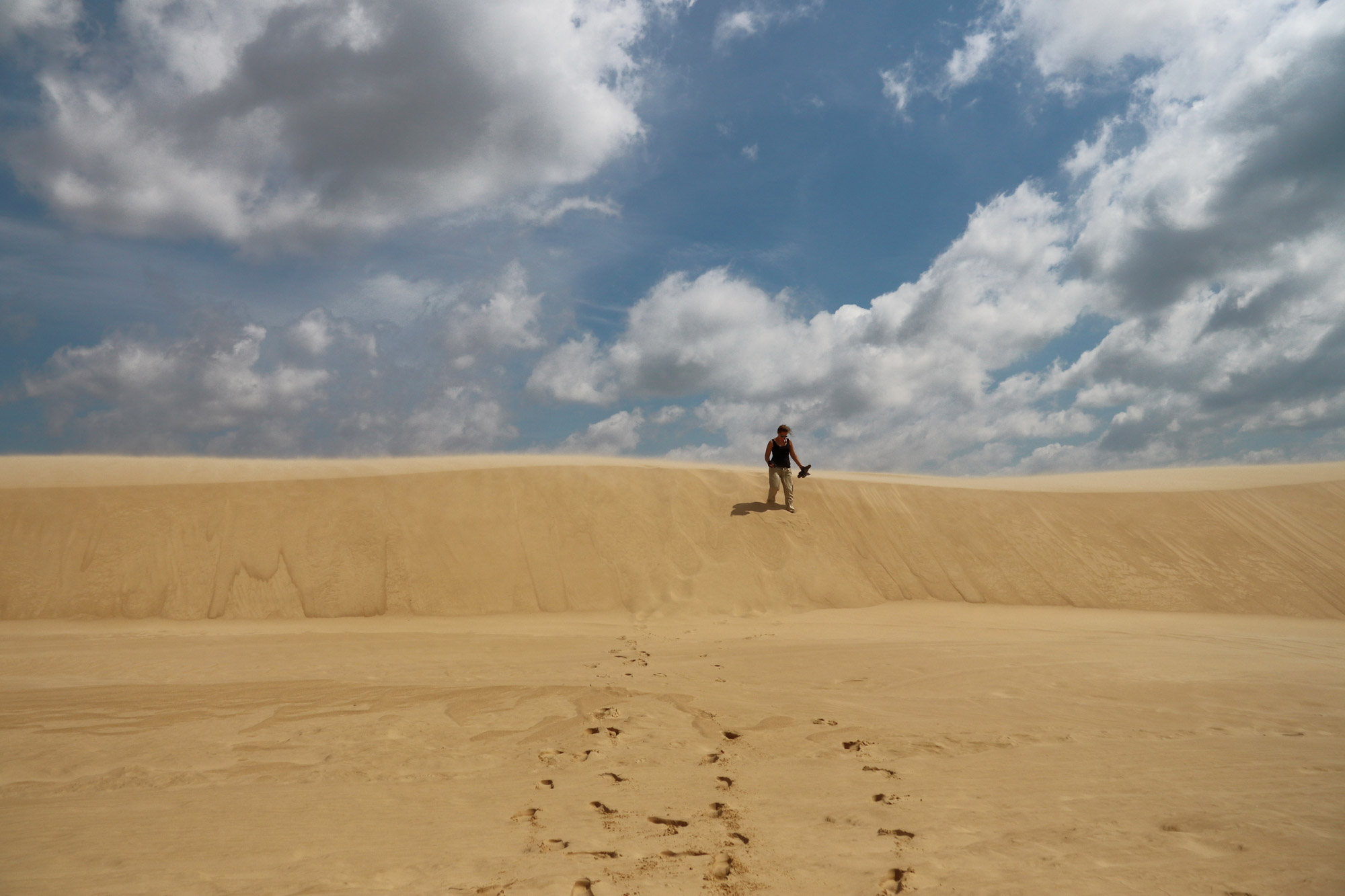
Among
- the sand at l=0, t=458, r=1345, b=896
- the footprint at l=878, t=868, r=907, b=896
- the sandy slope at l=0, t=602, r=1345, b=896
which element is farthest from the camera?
the sand at l=0, t=458, r=1345, b=896

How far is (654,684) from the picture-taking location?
17.4 feet

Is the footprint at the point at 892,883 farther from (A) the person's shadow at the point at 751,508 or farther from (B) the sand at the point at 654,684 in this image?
(A) the person's shadow at the point at 751,508

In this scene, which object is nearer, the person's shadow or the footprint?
the footprint

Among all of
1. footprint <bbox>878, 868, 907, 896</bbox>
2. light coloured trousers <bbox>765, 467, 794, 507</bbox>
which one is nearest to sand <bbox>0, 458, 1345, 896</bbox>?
footprint <bbox>878, 868, 907, 896</bbox>

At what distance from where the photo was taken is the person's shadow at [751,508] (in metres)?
11.3

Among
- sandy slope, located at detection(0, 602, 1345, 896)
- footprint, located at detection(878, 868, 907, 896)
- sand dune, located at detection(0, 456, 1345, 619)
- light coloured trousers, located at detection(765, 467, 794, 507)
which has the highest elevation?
light coloured trousers, located at detection(765, 467, 794, 507)

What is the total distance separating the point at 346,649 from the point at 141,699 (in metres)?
1.89

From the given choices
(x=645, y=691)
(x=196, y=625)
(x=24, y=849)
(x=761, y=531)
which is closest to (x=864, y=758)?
(x=645, y=691)

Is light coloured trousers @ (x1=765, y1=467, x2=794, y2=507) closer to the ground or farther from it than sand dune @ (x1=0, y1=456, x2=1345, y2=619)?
farther from it

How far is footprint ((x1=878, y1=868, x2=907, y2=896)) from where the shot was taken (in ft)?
7.87

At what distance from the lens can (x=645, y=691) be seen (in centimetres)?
505

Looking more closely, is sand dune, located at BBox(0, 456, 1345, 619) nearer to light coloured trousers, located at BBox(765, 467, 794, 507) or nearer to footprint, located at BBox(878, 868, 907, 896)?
light coloured trousers, located at BBox(765, 467, 794, 507)

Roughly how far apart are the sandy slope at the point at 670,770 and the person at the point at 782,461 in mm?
4773

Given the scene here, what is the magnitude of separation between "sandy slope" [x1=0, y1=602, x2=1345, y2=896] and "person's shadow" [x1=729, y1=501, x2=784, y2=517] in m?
4.79
